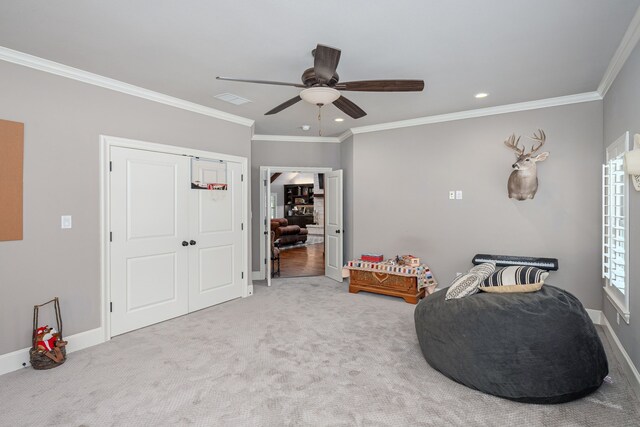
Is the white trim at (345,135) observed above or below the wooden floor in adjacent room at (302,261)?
above

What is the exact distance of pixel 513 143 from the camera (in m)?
4.14

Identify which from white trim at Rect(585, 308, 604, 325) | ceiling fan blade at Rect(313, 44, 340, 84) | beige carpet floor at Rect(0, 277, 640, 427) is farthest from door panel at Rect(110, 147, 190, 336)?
white trim at Rect(585, 308, 604, 325)

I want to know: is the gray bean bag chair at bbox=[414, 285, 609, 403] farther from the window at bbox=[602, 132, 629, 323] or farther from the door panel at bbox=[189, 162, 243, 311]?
the door panel at bbox=[189, 162, 243, 311]

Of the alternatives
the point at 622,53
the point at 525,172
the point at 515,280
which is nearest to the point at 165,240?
the point at 515,280

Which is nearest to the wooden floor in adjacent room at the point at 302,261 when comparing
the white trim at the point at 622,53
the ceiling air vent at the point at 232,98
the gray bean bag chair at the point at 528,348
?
the ceiling air vent at the point at 232,98

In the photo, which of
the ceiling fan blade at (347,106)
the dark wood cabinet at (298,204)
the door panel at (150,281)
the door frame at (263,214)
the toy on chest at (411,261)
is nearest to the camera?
the ceiling fan blade at (347,106)

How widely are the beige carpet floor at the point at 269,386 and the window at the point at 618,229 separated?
61 centimetres

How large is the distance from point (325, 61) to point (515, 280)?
2113 mm

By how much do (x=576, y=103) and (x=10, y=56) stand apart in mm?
5605

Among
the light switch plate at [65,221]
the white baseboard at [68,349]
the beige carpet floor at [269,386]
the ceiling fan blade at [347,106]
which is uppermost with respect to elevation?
the ceiling fan blade at [347,106]

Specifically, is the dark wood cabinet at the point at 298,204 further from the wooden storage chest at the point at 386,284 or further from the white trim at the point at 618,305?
the white trim at the point at 618,305

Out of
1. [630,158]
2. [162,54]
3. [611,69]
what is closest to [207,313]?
[162,54]

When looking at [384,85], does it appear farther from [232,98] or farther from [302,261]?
[302,261]

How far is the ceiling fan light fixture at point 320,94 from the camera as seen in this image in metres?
2.51
